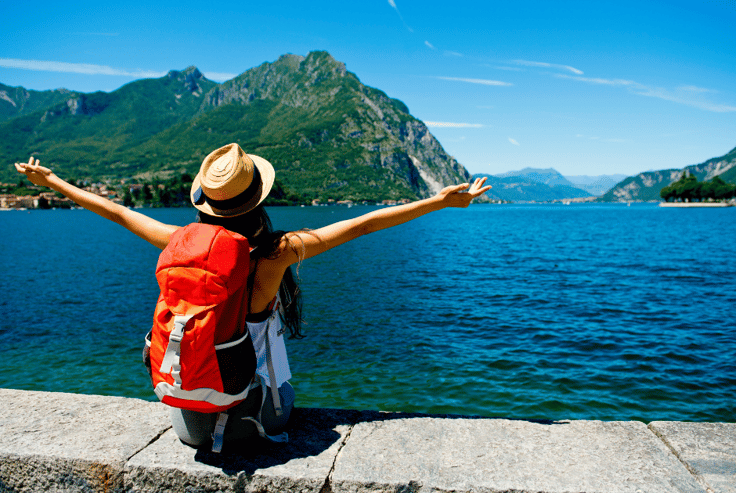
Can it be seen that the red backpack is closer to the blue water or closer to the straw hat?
the straw hat

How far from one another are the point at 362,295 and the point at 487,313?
6047 mm

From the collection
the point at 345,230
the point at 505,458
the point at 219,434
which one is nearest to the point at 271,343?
the point at 219,434

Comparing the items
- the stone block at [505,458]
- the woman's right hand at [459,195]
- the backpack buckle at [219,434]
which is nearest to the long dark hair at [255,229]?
the backpack buckle at [219,434]

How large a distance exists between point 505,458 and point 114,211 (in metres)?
3.31

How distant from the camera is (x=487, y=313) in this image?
16984 mm

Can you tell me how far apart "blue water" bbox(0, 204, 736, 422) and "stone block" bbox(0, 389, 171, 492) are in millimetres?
6140

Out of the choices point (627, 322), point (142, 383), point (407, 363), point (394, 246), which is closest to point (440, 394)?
point (407, 363)

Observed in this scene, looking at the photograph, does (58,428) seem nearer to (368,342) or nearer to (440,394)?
(440,394)

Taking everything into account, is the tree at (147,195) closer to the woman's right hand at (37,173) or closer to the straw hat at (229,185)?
the woman's right hand at (37,173)

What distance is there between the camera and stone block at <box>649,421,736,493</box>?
2432 mm

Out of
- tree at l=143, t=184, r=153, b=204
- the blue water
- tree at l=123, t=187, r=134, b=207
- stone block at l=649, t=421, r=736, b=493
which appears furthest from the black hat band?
tree at l=123, t=187, r=134, b=207

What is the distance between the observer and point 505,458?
267 centimetres

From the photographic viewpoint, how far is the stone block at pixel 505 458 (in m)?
2.40

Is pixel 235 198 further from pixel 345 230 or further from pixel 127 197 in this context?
pixel 127 197
